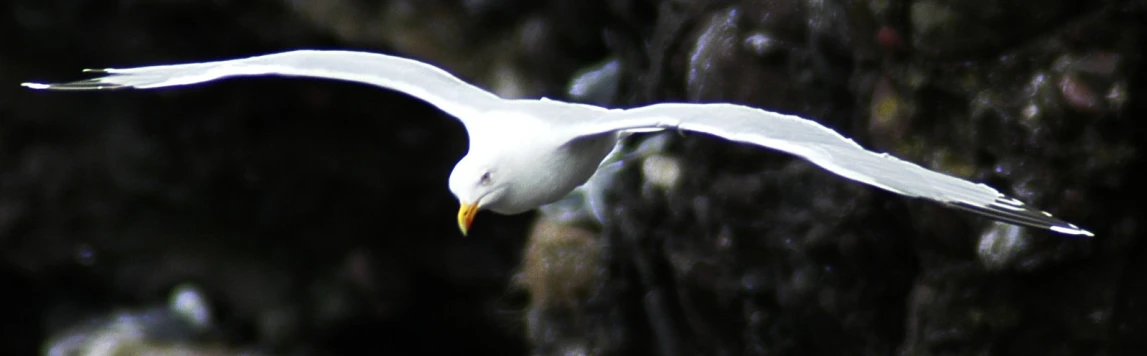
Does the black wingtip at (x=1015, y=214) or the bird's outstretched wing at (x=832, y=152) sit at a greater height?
the bird's outstretched wing at (x=832, y=152)

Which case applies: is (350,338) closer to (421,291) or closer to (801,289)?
(421,291)

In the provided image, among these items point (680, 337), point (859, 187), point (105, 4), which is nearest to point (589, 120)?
point (859, 187)

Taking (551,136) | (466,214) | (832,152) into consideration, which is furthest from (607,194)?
(832,152)

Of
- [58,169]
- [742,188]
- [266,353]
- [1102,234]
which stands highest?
[58,169]

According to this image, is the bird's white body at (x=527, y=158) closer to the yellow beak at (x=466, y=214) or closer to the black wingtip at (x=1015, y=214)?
the yellow beak at (x=466, y=214)

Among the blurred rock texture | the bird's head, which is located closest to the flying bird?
the bird's head

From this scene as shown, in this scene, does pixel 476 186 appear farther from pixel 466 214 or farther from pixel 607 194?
pixel 607 194

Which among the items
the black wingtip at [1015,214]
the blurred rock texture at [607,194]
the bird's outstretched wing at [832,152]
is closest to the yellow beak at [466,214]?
the bird's outstretched wing at [832,152]
